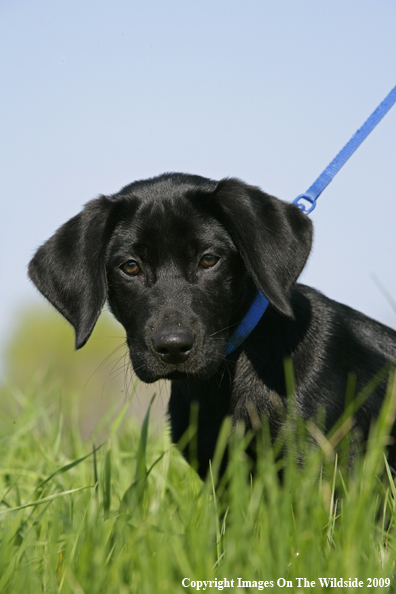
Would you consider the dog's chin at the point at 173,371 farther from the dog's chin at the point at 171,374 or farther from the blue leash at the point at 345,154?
the blue leash at the point at 345,154

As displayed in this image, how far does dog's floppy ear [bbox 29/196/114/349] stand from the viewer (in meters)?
3.17

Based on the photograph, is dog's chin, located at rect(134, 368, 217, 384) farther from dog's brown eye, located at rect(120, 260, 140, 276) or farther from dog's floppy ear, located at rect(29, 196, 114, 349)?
dog's brown eye, located at rect(120, 260, 140, 276)

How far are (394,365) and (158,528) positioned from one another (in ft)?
6.00

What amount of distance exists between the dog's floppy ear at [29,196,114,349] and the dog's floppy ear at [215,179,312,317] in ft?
2.24

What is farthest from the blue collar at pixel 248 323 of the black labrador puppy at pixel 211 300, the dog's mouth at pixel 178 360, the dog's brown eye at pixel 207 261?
the dog's brown eye at pixel 207 261

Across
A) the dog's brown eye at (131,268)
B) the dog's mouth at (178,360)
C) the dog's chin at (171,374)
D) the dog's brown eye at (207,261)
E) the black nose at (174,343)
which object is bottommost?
the dog's chin at (171,374)

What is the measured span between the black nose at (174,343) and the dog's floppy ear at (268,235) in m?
0.42

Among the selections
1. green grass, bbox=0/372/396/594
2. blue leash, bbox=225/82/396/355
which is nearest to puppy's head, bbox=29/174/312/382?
blue leash, bbox=225/82/396/355

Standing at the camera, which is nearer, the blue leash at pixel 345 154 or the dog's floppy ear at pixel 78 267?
the dog's floppy ear at pixel 78 267

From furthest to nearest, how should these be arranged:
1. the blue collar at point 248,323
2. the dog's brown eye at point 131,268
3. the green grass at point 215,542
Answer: the dog's brown eye at point 131,268
the blue collar at point 248,323
the green grass at point 215,542

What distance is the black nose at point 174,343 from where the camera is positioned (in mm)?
2789

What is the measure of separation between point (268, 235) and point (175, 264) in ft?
1.58

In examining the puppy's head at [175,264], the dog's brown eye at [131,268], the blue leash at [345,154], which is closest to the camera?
the puppy's head at [175,264]

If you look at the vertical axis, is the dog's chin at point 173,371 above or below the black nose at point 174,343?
below
